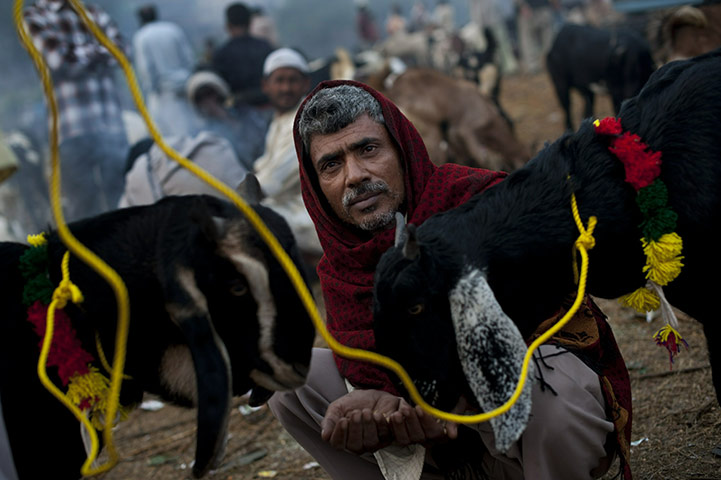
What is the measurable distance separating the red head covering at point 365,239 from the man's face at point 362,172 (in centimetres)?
5

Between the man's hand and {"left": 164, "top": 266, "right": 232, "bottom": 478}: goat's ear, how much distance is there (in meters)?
0.68

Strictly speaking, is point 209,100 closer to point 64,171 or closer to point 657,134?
point 64,171

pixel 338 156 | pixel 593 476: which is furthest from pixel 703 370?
pixel 338 156

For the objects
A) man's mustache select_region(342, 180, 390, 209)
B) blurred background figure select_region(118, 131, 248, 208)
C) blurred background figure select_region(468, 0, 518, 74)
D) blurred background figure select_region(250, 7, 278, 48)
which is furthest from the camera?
blurred background figure select_region(468, 0, 518, 74)

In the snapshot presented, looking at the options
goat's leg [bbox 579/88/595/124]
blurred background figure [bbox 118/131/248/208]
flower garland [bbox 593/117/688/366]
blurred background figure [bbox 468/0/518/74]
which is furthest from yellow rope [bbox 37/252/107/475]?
blurred background figure [bbox 468/0/518/74]

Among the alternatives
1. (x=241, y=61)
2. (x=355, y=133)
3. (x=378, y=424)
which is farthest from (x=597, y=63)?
(x=378, y=424)

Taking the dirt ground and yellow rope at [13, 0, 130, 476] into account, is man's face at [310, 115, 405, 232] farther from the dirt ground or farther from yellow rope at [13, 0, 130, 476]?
the dirt ground

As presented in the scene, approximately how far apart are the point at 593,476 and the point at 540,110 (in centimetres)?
1188

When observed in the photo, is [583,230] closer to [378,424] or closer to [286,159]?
[378,424]

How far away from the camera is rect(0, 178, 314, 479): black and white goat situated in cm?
195

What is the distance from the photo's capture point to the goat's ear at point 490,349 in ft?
6.96

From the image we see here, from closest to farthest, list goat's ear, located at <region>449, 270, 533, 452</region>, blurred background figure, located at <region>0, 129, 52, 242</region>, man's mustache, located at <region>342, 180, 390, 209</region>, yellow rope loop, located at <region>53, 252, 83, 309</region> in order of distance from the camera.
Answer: yellow rope loop, located at <region>53, 252, 83, 309</region> < goat's ear, located at <region>449, 270, 533, 452</region> < man's mustache, located at <region>342, 180, 390, 209</region> < blurred background figure, located at <region>0, 129, 52, 242</region>

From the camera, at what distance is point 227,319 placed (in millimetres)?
2037

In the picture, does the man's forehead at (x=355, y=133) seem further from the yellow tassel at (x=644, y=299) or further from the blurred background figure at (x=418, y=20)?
the blurred background figure at (x=418, y=20)
